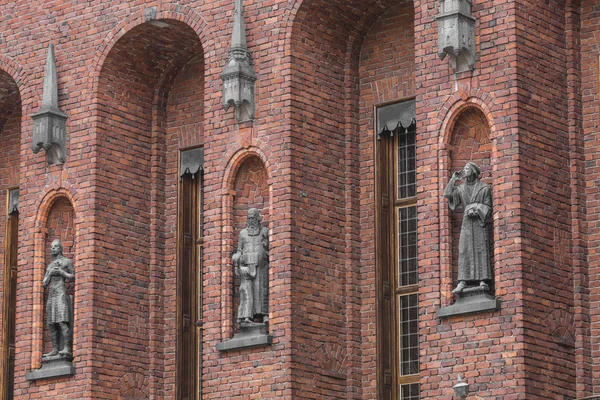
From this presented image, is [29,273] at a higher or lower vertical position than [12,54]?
lower

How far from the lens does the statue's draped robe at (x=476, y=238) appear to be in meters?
24.7

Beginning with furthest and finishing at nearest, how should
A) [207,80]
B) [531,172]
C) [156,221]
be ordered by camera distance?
[156,221], [207,80], [531,172]

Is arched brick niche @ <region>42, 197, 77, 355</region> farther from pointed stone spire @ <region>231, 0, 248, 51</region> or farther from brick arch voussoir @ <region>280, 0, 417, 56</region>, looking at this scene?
brick arch voussoir @ <region>280, 0, 417, 56</region>

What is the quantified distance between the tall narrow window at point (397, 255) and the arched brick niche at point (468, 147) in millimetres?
2590

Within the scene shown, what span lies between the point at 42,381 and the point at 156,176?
12.9 feet

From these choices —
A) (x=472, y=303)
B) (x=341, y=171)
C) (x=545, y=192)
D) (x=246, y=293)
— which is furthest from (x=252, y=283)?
(x=545, y=192)

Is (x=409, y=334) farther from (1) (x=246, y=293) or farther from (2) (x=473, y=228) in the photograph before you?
(2) (x=473, y=228)

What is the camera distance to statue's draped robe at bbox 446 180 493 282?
81.1 ft

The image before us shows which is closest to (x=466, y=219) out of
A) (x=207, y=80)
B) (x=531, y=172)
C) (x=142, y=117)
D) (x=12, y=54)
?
(x=531, y=172)

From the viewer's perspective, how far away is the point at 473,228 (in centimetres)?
2497

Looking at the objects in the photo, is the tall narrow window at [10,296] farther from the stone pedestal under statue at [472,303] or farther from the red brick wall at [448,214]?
the stone pedestal under statue at [472,303]

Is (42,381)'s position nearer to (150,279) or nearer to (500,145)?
(150,279)

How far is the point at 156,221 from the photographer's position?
101 ft

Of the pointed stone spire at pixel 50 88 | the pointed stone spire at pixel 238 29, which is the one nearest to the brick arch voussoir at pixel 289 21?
the pointed stone spire at pixel 238 29
